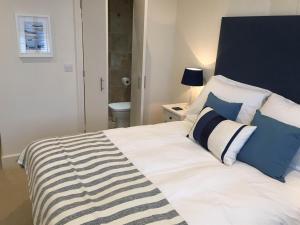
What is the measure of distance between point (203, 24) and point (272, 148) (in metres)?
1.82

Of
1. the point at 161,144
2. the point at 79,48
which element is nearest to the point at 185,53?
the point at 79,48

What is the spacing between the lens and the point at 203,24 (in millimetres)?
3004

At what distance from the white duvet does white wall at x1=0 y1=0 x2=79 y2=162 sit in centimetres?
139

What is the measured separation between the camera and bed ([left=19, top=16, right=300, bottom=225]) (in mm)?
1299

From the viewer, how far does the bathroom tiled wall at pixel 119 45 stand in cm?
423

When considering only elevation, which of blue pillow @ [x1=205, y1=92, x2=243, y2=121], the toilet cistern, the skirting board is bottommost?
the skirting board

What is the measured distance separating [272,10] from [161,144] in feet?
4.87

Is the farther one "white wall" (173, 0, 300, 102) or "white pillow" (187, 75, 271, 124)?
"white wall" (173, 0, 300, 102)

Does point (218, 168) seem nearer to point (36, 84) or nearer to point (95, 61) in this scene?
point (95, 61)

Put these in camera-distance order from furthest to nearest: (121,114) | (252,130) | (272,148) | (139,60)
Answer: (121,114) → (139,60) → (252,130) → (272,148)

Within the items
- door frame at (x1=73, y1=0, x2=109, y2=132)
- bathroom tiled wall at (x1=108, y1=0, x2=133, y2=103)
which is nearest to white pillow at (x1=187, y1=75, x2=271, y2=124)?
door frame at (x1=73, y1=0, x2=109, y2=132)

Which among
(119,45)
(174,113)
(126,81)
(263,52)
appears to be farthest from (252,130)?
(119,45)

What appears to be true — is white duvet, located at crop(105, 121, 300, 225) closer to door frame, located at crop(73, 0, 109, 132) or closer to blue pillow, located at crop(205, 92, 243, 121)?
blue pillow, located at crop(205, 92, 243, 121)

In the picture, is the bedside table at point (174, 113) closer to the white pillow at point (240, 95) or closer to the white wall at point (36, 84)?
the white pillow at point (240, 95)
